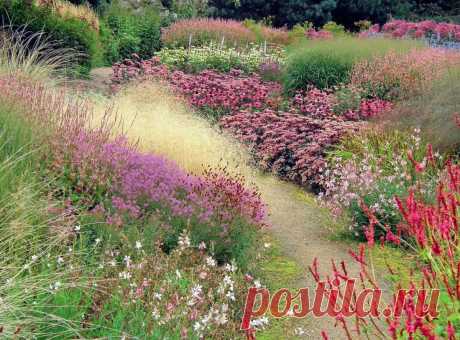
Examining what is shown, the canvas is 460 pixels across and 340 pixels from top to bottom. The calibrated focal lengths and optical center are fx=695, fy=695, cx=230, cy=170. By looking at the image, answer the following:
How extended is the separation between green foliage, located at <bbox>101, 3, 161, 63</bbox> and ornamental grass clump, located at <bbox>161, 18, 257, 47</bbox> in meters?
0.42

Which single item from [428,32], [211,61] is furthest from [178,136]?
[428,32]

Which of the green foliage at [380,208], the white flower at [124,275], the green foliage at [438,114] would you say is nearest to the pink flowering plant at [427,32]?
the green foliage at [438,114]

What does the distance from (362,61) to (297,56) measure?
1.19 meters

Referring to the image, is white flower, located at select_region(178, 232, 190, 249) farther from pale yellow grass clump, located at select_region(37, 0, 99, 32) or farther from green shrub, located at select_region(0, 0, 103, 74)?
pale yellow grass clump, located at select_region(37, 0, 99, 32)

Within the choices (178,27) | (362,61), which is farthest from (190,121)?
(178,27)

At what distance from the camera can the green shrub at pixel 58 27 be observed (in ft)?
41.4

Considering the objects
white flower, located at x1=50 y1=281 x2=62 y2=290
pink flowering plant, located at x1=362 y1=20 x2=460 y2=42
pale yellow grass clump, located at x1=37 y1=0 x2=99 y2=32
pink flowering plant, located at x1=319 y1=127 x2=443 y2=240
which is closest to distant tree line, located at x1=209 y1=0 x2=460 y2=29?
pink flowering plant, located at x1=362 y1=20 x2=460 y2=42

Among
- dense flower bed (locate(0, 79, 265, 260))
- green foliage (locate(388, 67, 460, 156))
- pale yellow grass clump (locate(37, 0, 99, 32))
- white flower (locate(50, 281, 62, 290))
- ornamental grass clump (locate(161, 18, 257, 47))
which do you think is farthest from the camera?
ornamental grass clump (locate(161, 18, 257, 47))

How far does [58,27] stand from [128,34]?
4840mm

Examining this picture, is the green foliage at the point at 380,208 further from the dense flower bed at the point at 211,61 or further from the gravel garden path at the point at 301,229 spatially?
the dense flower bed at the point at 211,61

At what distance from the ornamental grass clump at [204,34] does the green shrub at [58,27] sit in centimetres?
339

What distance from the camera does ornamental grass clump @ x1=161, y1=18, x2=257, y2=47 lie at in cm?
1725

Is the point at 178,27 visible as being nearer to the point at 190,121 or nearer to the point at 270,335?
the point at 190,121

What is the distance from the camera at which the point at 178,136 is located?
7066 mm
